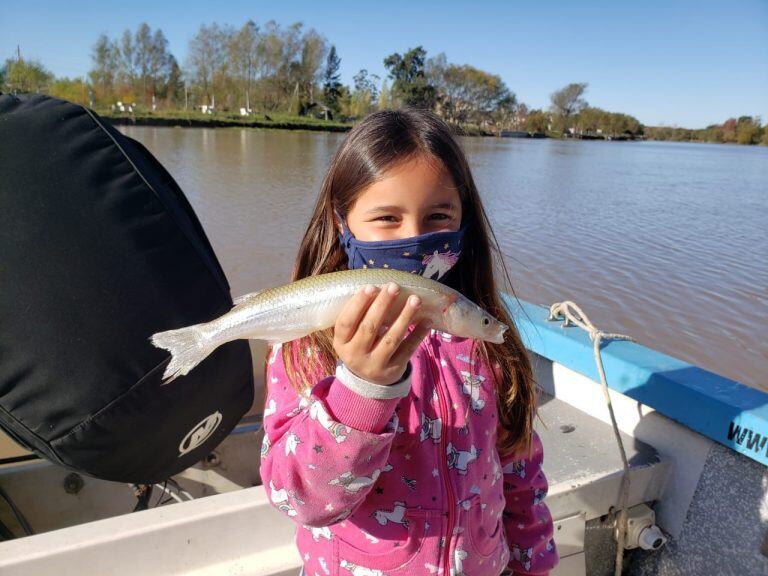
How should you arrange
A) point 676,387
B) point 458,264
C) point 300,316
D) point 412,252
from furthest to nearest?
point 676,387
point 458,264
point 412,252
point 300,316

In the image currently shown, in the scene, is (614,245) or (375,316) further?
(614,245)

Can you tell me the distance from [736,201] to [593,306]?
14861 millimetres

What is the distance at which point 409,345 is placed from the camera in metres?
1.27

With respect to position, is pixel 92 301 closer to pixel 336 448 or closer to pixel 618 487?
pixel 336 448

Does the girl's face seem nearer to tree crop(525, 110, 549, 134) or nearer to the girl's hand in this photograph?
the girl's hand

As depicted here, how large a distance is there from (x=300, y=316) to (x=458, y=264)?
28.9 inches

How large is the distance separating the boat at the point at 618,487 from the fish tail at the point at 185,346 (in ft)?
2.11

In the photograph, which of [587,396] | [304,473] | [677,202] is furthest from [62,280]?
[677,202]

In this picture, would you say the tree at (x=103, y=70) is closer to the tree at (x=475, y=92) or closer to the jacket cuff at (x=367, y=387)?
the tree at (x=475, y=92)

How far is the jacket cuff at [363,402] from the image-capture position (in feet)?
4.09

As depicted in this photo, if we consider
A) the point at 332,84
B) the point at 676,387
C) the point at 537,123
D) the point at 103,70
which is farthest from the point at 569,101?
the point at 676,387

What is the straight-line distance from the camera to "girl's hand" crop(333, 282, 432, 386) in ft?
3.93

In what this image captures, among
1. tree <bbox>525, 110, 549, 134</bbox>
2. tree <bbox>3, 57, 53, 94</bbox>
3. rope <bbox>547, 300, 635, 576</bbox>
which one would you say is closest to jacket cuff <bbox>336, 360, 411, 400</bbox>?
rope <bbox>547, 300, 635, 576</bbox>

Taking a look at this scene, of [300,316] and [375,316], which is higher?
[375,316]
